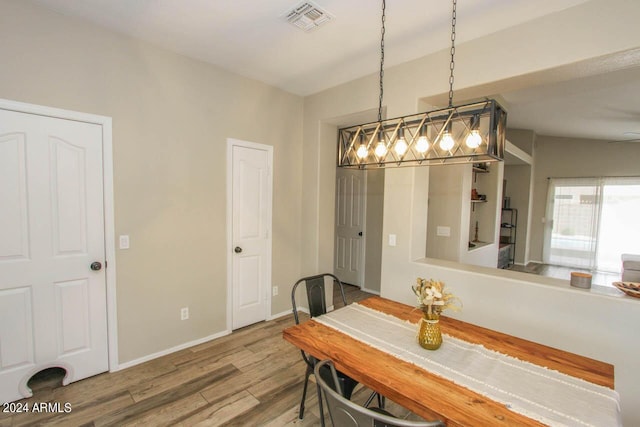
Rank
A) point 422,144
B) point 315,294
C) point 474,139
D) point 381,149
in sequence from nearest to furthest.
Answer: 1. point 474,139
2. point 422,144
3. point 381,149
4. point 315,294

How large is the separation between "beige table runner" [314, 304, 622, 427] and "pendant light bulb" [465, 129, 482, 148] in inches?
44.4

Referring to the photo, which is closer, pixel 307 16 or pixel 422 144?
pixel 422 144

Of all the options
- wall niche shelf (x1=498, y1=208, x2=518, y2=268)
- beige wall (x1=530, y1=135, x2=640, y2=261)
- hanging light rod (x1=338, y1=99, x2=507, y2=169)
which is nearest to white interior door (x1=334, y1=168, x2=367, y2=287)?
hanging light rod (x1=338, y1=99, x2=507, y2=169)

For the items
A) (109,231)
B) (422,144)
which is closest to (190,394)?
(109,231)

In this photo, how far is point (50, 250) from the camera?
7.23 ft

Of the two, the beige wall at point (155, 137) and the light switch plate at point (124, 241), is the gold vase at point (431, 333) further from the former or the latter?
the light switch plate at point (124, 241)

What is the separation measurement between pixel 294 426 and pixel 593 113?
5971 millimetres

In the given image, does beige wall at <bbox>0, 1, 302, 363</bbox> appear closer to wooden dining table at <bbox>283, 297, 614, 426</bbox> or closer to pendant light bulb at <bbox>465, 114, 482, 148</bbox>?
wooden dining table at <bbox>283, 297, 614, 426</bbox>

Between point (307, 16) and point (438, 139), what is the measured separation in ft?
4.45

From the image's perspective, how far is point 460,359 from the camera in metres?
1.51

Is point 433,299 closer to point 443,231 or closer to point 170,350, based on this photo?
point 443,231

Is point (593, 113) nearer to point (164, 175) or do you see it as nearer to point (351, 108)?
point (351, 108)

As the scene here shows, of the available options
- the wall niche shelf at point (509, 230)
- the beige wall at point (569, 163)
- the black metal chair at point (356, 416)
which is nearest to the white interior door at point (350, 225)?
the black metal chair at point (356, 416)

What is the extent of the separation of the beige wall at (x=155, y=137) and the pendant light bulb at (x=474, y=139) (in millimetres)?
2429
